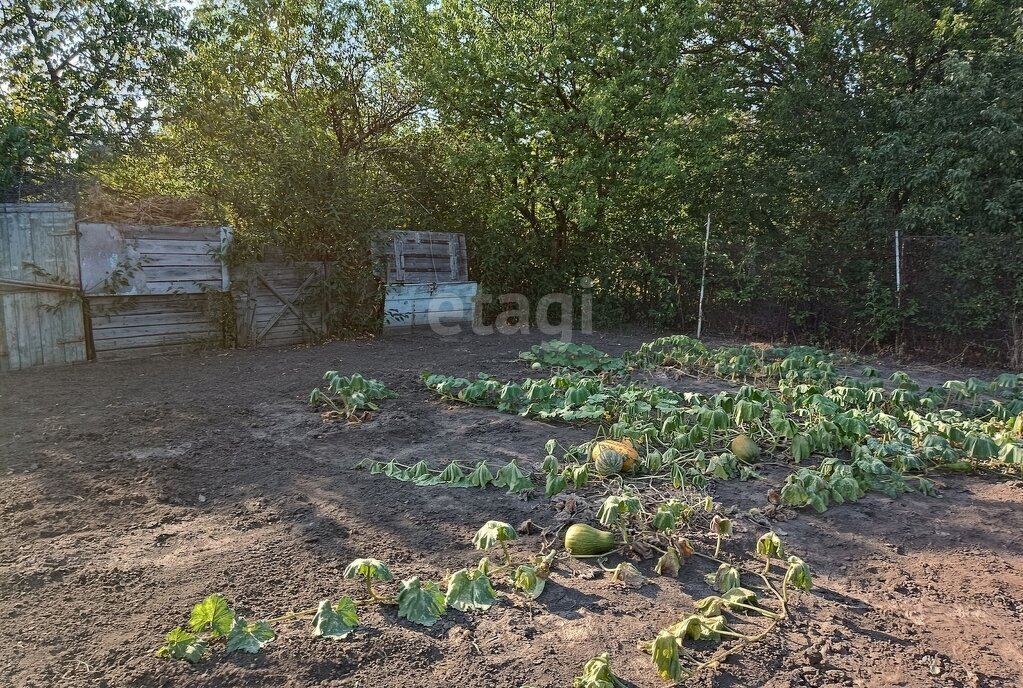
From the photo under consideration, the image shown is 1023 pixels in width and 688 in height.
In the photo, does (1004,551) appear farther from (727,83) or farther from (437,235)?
(727,83)

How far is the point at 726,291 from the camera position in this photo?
1078cm

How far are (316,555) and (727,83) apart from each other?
1186cm

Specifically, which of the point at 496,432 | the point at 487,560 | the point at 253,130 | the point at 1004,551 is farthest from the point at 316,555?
the point at 253,130

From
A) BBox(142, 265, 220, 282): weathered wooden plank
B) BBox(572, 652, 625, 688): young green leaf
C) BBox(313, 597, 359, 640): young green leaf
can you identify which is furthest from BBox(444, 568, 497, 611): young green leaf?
BBox(142, 265, 220, 282): weathered wooden plank

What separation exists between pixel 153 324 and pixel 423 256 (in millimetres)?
4117

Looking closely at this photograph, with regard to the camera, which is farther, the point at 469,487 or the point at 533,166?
the point at 533,166

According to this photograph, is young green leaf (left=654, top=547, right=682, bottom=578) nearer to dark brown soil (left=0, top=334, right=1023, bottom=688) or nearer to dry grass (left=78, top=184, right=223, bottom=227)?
dark brown soil (left=0, top=334, right=1023, bottom=688)

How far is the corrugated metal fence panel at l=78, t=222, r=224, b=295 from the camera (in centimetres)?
764

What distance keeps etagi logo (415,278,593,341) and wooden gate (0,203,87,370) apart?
4695 millimetres

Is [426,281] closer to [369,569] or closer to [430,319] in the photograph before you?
[430,319]

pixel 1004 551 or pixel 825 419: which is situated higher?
pixel 825 419

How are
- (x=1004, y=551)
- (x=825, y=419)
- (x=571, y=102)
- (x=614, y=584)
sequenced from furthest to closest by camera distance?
(x=571, y=102)
(x=825, y=419)
(x=1004, y=551)
(x=614, y=584)

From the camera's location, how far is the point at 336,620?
7.34 feet

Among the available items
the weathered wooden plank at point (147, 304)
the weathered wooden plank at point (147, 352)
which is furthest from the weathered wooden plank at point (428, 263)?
the weathered wooden plank at point (147, 352)
